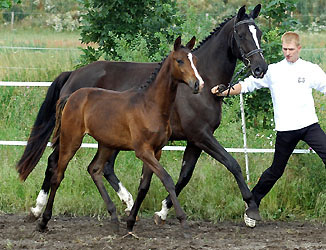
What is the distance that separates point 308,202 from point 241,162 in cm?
89

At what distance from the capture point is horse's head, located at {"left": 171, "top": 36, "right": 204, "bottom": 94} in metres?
5.63

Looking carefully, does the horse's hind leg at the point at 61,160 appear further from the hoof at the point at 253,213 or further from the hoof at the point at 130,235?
the hoof at the point at 253,213

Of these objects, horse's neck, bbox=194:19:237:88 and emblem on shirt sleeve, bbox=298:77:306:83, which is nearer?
emblem on shirt sleeve, bbox=298:77:306:83

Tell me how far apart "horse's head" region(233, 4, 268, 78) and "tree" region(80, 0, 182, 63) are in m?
3.24

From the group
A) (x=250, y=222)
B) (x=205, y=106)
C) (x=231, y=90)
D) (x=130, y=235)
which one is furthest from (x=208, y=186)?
(x=130, y=235)

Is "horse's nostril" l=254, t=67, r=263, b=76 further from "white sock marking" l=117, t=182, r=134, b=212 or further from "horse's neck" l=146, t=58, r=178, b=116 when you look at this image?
"white sock marking" l=117, t=182, r=134, b=212

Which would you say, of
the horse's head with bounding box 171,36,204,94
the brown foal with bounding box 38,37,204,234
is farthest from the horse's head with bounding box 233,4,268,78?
the horse's head with bounding box 171,36,204,94

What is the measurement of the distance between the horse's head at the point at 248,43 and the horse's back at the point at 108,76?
1102 millimetres

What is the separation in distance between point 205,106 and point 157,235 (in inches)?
52.3

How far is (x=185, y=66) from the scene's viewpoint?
5.74 metres

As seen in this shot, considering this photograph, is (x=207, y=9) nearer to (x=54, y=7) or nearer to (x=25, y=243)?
(x=54, y=7)

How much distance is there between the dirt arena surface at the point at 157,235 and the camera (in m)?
5.95

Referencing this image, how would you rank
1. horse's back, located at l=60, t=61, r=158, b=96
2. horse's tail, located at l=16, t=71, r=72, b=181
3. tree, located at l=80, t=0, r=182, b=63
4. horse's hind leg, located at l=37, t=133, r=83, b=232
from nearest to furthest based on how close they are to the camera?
horse's hind leg, located at l=37, t=133, r=83, b=232
horse's tail, located at l=16, t=71, r=72, b=181
horse's back, located at l=60, t=61, r=158, b=96
tree, located at l=80, t=0, r=182, b=63

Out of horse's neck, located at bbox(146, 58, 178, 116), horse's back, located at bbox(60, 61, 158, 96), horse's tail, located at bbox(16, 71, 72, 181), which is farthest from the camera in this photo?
horse's back, located at bbox(60, 61, 158, 96)
